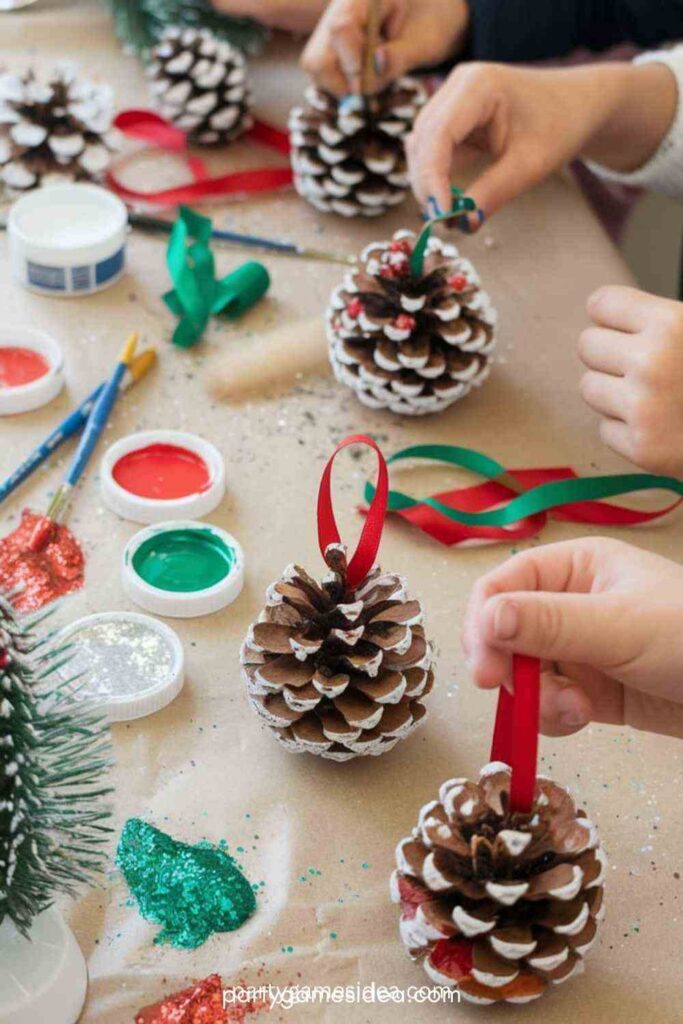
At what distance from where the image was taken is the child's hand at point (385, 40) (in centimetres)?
128

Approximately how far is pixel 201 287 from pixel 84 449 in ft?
0.83

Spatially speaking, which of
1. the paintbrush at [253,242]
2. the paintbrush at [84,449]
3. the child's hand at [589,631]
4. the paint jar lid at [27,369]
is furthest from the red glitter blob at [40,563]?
the paintbrush at [253,242]

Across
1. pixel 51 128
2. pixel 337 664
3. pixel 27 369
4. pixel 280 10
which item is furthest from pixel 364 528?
pixel 280 10

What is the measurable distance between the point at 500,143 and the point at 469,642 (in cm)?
71

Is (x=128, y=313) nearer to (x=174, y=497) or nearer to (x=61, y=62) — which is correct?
(x=174, y=497)

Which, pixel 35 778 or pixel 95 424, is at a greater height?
pixel 35 778

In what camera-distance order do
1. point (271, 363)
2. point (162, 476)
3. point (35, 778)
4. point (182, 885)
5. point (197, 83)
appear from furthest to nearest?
point (197, 83), point (271, 363), point (162, 476), point (182, 885), point (35, 778)

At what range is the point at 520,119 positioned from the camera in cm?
121

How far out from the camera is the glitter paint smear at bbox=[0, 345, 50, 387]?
1067 mm

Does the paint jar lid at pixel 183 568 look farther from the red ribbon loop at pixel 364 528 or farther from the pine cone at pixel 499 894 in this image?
the pine cone at pixel 499 894

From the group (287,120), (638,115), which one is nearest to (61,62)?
(287,120)

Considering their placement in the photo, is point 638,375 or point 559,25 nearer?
point 638,375

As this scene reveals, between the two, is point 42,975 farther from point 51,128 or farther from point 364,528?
point 51,128

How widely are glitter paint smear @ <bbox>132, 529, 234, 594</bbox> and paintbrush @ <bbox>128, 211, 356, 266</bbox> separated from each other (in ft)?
1.45
